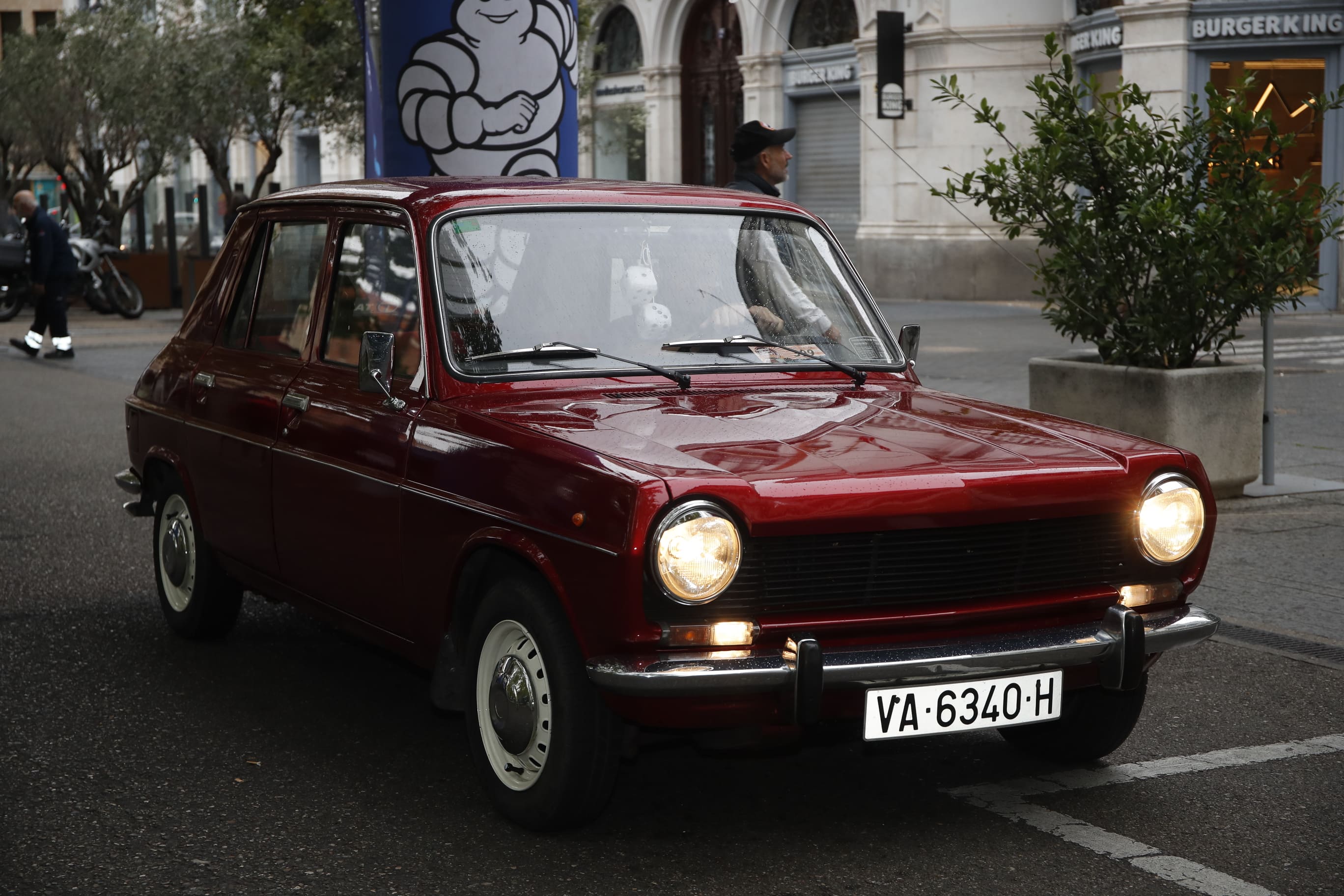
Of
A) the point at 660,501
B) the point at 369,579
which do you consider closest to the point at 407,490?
the point at 369,579

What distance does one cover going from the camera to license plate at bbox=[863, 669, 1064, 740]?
3.85 meters

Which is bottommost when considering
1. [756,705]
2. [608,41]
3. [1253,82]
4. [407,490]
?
[756,705]

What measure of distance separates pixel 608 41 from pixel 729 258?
31978mm

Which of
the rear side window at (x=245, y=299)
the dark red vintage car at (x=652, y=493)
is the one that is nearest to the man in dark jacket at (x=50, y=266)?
the rear side window at (x=245, y=299)

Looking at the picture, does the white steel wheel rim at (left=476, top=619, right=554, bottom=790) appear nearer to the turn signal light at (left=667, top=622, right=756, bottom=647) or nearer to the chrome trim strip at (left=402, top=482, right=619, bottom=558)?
the chrome trim strip at (left=402, top=482, right=619, bottom=558)

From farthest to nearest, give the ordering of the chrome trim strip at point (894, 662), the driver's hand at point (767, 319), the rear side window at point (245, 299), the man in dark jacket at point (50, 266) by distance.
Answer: the man in dark jacket at point (50, 266), the rear side window at point (245, 299), the driver's hand at point (767, 319), the chrome trim strip at point (894, 662)

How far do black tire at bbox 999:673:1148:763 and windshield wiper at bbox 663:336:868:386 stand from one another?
1.10m

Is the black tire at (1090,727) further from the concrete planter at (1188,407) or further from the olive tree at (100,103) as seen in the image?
the olive tree at (100,103)

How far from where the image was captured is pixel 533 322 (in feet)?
15.5

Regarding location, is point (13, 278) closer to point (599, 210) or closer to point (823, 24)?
point (823, 24)

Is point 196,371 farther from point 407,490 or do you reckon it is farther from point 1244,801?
point 1244,801

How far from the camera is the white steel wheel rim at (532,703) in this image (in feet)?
13.2

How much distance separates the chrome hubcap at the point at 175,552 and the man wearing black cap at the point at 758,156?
3.23 metres

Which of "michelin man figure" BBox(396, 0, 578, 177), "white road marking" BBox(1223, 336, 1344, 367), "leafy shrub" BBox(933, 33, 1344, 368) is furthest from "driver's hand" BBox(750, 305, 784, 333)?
"white road marking" BBox(1223, 336, 1344, 367)
